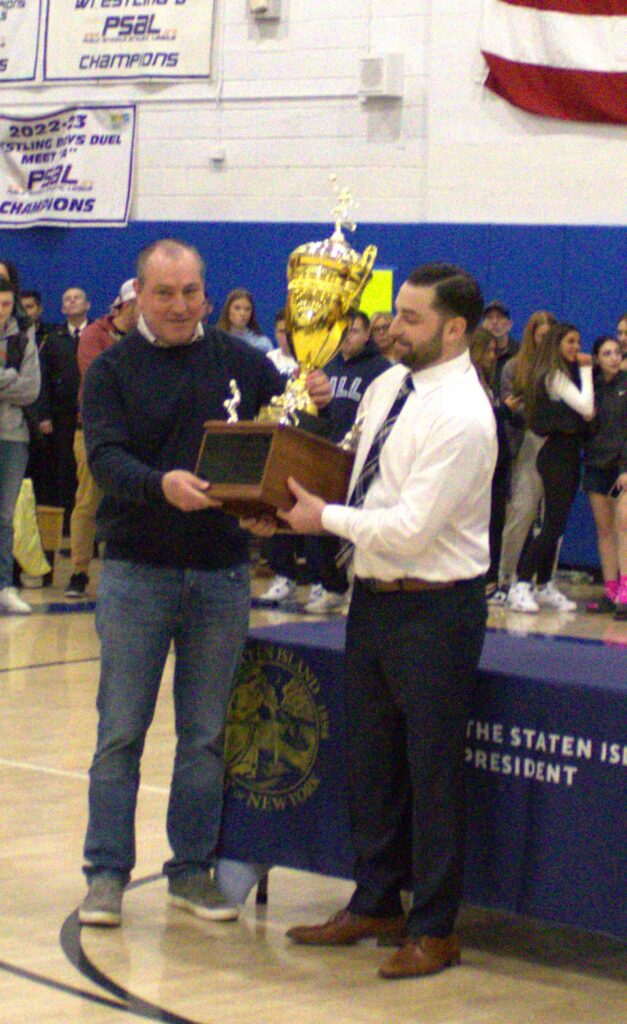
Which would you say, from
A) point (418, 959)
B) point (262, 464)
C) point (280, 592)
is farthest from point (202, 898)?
point (280, 592)

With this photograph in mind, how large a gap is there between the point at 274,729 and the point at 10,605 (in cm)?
522

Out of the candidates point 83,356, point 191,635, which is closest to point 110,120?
A: point 83,356

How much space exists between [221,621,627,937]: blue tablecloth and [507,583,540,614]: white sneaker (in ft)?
17.9

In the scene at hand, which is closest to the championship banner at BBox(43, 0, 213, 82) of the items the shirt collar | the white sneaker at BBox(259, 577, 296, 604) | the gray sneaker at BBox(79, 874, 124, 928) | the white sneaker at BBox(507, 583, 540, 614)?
the white sneaker at BBox(259, 577, 296, 604)

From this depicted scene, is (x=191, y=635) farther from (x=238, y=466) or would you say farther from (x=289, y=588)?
(x=289, y=588)

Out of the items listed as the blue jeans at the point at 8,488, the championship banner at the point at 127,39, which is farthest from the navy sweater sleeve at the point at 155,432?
the championship banner at the point at 127,39

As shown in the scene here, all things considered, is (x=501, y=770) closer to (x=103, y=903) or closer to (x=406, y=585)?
(x=406, y=585)

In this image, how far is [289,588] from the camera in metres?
10.1

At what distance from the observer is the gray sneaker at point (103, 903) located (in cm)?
Answer: 420

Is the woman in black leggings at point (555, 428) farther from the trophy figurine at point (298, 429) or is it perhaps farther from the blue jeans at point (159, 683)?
the blue jeans at point (159, 683)

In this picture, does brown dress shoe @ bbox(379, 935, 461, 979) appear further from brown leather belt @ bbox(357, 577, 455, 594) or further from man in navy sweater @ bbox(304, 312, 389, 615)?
man in navy sweater @ bbox(304, 312, 389, 615)

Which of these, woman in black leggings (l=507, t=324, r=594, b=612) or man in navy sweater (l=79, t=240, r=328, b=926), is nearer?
man in navy sweater (l=79, t=240, r=328, b=926)

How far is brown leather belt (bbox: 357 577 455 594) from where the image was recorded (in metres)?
3.87

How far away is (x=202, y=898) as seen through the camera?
4328 millimetres
